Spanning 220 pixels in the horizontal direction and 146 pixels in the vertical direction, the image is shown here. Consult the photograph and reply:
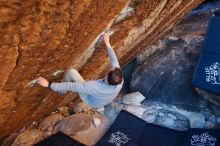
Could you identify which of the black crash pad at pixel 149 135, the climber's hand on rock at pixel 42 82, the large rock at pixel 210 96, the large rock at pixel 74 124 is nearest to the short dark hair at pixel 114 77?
the climber's hand on rock at pixel 42 82

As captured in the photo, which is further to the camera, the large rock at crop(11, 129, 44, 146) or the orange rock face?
the large rock at crop(11, 129, 44, 146)

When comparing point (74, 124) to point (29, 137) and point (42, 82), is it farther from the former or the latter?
point (42, 82)

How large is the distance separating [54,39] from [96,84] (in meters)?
1.07

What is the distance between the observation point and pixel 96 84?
162 inches

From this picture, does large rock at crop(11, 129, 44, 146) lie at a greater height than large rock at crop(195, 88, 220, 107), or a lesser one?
greater

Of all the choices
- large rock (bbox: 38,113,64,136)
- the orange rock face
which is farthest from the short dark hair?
large rock (bbox: 38,113,64,136)

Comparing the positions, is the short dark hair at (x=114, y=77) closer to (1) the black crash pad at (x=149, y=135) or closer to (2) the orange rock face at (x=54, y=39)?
(2) the orange rock face at (x=54, y=39)

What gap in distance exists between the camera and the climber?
12.9ft

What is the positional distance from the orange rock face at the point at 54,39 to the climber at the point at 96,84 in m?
0.13

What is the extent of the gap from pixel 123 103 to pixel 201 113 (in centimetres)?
141

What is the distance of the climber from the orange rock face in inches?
4.9

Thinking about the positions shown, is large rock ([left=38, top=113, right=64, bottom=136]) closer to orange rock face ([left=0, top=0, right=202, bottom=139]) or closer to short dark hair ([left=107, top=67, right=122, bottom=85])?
orange rock face ([left=0, top=0, right=202, bottom=139])

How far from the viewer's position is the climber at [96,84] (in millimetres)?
3928

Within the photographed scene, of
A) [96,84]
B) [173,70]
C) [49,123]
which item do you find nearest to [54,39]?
[96,84]
